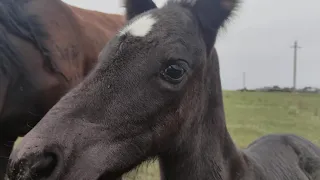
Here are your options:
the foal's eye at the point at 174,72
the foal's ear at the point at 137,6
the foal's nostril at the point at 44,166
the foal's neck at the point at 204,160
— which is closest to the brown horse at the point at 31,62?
the foal's ear at the point at 137,6

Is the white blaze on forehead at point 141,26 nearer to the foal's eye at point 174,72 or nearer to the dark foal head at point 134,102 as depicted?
the dark foal head at point 134,102

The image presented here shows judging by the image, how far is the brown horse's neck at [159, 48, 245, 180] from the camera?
307cm

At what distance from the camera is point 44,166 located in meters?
2.32

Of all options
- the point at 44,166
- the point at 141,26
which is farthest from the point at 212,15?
the point at 44,166

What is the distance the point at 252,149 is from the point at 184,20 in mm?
1500

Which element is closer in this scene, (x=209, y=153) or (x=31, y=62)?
(x=209, y=153)

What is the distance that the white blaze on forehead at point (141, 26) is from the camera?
9.32ft

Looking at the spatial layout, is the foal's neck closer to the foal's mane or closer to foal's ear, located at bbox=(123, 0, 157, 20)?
foal's ear, located at bbox=(123, 0, 157, 20)

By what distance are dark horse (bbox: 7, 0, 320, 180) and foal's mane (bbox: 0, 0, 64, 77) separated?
1.17m

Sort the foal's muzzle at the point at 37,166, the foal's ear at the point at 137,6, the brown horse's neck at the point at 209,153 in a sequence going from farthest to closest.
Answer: the foal's ear at the point at 137,6
the brown horse's neck at the point at 209,153
the foal's muzzle at the point at 37,166

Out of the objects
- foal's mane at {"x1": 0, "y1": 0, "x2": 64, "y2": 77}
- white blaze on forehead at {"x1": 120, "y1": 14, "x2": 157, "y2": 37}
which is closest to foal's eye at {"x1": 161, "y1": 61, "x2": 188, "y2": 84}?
white blaze on forehead at {"x1": 120, "y1": 14, "x2": 157, "y2": 37}

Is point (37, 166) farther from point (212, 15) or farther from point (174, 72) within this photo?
point (212, 15)

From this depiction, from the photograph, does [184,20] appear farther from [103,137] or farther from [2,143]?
[2,143]

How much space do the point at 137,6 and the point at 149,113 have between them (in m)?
0.93
